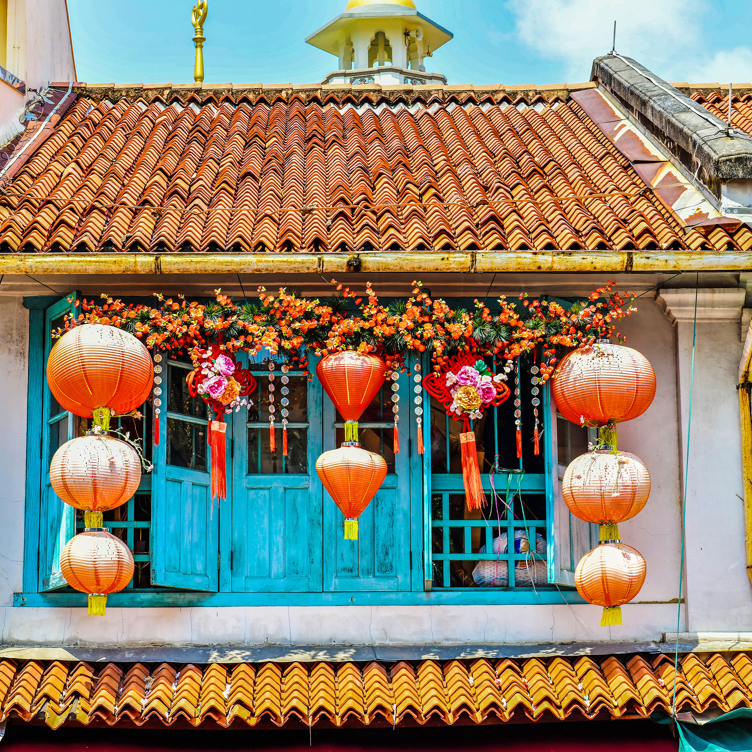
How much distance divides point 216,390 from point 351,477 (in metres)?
1.10

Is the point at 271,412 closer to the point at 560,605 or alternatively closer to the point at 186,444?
the point at 186,444

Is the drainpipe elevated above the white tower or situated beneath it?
situated beneath

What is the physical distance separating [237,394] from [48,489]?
149 cm

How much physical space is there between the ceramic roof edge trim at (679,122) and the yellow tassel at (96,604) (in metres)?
5.03

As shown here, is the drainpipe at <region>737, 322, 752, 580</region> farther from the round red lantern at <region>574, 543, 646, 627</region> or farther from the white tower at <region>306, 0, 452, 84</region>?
the white tower at <region>306, 0, 452, 84</region>

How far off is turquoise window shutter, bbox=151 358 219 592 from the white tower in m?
8.82

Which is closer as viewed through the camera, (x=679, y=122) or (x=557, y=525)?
(x=557, y=525)

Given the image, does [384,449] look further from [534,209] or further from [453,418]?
[534,209]

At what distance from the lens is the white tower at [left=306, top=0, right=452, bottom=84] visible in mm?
14797

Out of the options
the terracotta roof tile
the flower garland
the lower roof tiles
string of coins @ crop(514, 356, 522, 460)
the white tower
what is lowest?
the lower roof tiles

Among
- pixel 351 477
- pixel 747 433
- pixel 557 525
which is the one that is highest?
pixel 747 433

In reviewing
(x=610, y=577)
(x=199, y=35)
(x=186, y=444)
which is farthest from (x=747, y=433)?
(x=199, y=35)

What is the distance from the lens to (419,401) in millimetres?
6676

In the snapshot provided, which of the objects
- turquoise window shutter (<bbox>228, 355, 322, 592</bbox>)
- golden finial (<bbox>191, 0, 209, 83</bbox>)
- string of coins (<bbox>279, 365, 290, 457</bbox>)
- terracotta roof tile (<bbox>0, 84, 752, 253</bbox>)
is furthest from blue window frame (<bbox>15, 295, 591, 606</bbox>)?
golden finial (<bbox>191, 0, 209, 83</bbox>)
